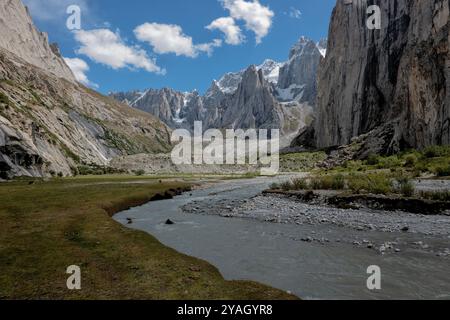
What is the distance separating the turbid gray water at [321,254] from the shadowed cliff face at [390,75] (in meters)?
64.9

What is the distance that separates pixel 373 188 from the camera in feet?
114

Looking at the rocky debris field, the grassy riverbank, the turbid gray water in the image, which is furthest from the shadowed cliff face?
A: the grassy riverbank

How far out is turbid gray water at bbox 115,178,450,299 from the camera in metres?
13.6

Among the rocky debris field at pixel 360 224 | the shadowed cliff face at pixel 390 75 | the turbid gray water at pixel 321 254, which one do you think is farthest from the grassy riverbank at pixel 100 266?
the shadowed cliff face at pixel 390 75

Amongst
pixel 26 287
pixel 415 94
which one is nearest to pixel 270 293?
pixel 26 287

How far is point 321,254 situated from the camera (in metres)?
18.2

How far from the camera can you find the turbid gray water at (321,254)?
13.6 meters

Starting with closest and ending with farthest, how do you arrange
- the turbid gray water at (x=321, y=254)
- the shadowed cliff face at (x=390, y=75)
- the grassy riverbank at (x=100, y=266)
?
the grassy riverbank at (x=100, y=266) → the turbid gray water at (x=321, y=254) → the shadowed cliff face at (x=390, y=75)

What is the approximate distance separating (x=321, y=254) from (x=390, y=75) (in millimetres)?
155689

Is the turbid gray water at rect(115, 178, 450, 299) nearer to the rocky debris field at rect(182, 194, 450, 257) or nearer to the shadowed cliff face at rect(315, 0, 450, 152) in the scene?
the rocky debris field at rect(182, 194, 450, 257)

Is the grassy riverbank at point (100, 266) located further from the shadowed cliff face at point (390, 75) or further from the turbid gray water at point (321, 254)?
the shadowed cliff face at point (390, 75)

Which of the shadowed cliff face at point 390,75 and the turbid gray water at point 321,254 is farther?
the shadowed cliff face at point 390,75

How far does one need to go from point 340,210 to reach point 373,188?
6.52 m
